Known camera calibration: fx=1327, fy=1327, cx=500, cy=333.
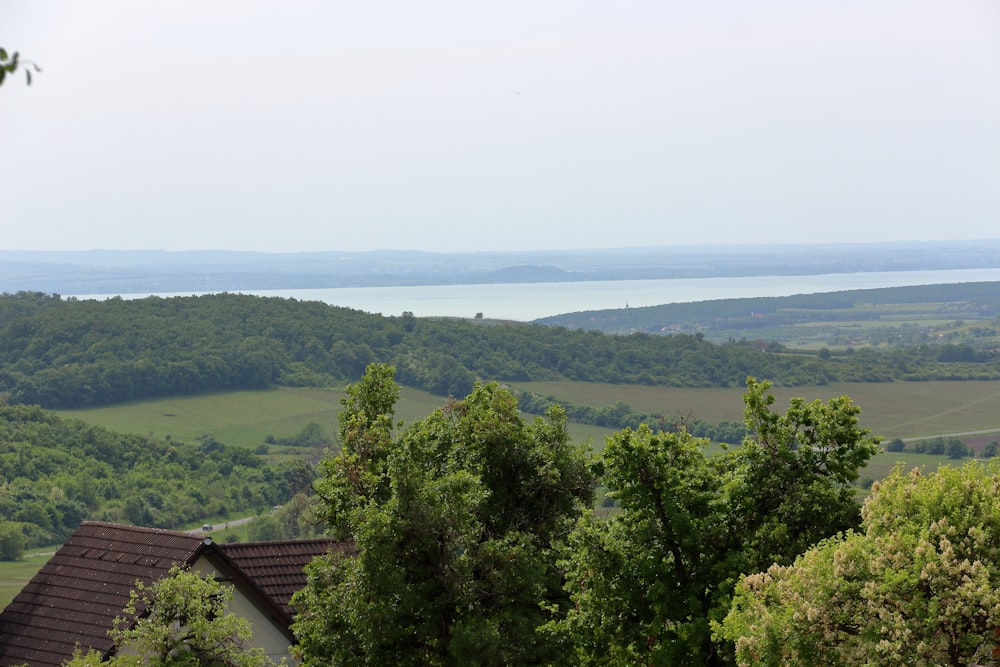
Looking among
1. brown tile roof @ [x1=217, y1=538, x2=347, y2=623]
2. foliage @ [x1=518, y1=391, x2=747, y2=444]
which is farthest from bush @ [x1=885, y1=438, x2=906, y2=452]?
brown tile roof @ [x1=217, y1=538, x2=347, y2=623]

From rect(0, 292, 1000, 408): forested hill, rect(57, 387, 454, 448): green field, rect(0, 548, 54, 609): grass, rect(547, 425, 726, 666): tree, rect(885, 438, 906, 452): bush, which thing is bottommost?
rect(885, 438, 906, 452): bush

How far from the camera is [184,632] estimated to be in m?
16.2

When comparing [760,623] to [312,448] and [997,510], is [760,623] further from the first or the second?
[312,448]

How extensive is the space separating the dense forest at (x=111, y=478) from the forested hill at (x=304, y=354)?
Answer: 1900 centimetres

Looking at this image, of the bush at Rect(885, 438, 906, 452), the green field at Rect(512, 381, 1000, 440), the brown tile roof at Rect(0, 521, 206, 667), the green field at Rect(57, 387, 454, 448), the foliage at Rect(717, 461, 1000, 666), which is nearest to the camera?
the foliage at Rect(717, 461, 1000, 666)

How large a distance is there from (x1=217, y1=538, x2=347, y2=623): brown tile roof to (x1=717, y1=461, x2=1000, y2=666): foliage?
8.25 meters

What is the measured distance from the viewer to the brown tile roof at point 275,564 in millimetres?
19641

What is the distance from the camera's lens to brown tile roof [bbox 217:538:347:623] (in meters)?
19.6

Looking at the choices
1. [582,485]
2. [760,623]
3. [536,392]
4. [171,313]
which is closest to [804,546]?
[760,623]

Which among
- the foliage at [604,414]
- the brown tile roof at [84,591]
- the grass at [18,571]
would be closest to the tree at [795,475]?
the brown tile roof at [84,591]

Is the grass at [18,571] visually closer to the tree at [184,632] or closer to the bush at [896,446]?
the tree at [184,632]

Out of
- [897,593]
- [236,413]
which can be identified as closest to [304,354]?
[236,413]

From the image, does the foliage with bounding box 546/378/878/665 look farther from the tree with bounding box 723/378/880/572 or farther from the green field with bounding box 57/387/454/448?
the green field with bounding box 57/387/454/448

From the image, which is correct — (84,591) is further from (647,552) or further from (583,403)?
(583,403)
